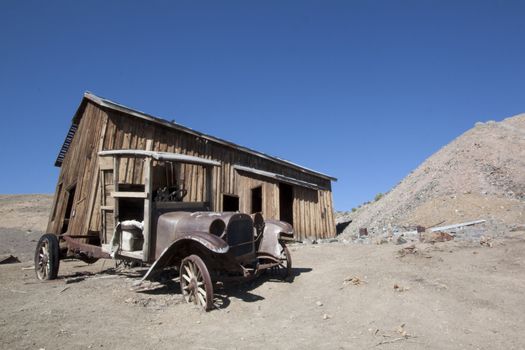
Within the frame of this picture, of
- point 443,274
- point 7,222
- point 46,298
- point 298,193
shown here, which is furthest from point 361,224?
point 7,222

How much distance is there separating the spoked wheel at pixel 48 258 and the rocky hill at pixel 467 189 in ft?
37.7

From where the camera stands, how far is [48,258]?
7367 millimetres

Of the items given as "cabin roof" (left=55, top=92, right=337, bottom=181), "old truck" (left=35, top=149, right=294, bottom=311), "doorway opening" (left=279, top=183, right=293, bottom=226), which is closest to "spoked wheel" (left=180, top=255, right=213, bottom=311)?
"old truck" (left=35, top=149, right=294, bottom=311)

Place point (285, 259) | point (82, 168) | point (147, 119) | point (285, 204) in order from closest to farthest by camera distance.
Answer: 1. point (285, 259)
2. point (147, 119)
3. point (82, 168)
4. point (285, 204)

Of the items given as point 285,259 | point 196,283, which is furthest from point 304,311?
point 285,259

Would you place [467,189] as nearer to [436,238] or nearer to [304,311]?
[436,238]

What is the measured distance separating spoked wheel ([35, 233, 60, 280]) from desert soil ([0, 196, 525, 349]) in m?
0.22

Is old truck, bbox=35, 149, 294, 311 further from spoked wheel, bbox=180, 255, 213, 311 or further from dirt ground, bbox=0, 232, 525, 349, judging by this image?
dirt ground, bbox=0, 232, 525, 349

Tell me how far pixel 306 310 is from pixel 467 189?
15.3m

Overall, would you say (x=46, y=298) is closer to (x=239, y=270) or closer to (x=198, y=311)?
(x=198, y=311)

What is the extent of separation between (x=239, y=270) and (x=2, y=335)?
292 cm

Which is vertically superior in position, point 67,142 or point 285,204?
point 67,142

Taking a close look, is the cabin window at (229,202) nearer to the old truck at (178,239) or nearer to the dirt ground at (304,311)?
the old truck at (178,239)

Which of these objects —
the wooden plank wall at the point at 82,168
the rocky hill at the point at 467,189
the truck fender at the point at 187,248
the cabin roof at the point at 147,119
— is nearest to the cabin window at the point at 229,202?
the cabin roof at the point at 147,119
